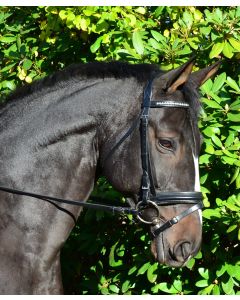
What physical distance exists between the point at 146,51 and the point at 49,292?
6.19 ft

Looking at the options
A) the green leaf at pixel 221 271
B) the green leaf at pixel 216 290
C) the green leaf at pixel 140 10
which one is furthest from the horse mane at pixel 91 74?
the green leaf at pixel 216 290

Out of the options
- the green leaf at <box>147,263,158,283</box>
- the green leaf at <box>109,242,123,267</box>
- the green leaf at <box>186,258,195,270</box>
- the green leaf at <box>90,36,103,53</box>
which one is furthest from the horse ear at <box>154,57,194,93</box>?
the green leaf at <box>109,242,123,267</box>

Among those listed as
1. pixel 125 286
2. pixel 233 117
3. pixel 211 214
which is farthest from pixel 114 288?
pixel 233 117

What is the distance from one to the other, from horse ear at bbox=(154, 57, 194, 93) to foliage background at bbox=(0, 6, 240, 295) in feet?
2.59

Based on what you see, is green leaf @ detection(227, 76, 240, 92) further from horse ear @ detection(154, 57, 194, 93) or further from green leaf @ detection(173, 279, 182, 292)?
green leaf @ detection(173, 279, 182, 292)

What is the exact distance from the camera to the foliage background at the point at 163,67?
3898mm

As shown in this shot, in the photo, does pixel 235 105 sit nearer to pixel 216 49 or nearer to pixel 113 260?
pixel 216 49

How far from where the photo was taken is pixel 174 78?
300 centimetres

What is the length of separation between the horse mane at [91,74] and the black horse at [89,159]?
2 centimetres

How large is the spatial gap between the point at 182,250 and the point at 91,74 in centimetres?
106

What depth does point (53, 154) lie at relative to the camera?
9.93ft

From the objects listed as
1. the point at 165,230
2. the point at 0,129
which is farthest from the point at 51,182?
the point at 165,230

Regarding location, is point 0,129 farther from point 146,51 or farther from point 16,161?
point 146,51

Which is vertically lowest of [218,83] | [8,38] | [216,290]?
[216,290]
